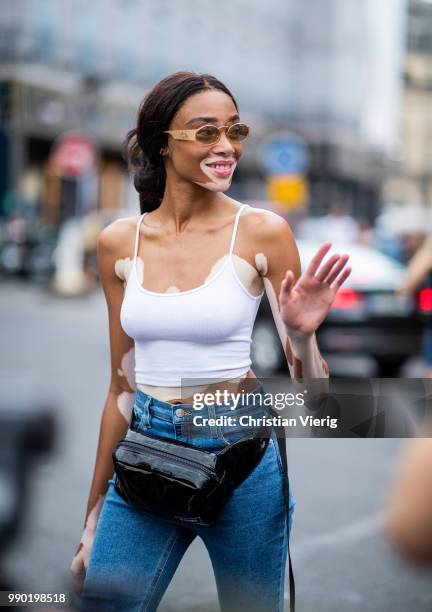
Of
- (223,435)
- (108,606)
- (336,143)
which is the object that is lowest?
(336,143)

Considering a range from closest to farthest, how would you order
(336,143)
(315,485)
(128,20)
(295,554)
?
(295,554)
(315,485)
(128,20)
(336,143)

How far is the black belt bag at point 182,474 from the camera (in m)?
2.27

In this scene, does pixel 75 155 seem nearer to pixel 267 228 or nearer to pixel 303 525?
pixel 303 525

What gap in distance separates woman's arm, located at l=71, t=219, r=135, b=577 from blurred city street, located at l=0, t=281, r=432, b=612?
4.7 inches

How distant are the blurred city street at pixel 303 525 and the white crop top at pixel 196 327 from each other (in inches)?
9.4

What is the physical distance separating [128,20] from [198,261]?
37568 millimetres

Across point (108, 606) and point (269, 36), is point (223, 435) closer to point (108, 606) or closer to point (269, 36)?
point (108, 606)

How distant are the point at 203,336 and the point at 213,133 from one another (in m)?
0.45

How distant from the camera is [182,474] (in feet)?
7.45

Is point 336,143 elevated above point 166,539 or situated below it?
below

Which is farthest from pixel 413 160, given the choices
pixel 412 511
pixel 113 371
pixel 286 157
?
pixel 412 511

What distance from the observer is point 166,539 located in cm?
239

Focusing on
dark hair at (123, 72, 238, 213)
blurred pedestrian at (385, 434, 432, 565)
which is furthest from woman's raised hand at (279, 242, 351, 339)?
blurred pedestrian at (385, 434, 432, 565)

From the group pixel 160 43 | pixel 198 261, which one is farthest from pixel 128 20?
pixel 198 261
